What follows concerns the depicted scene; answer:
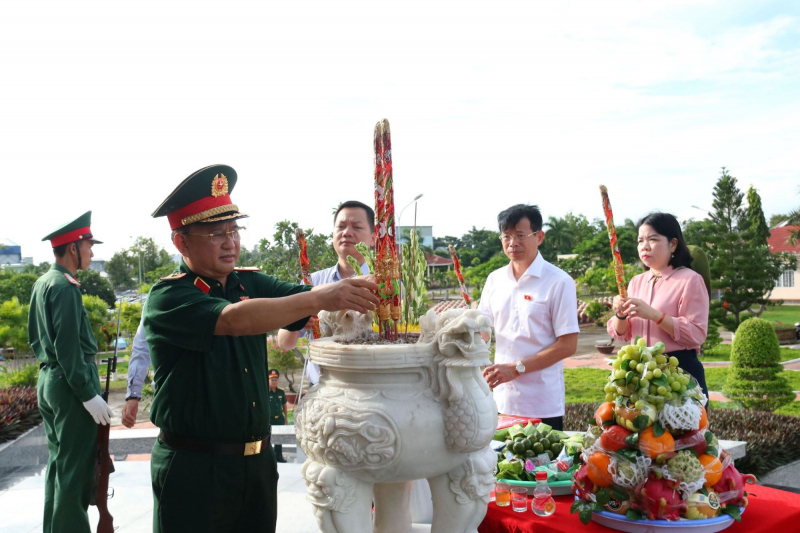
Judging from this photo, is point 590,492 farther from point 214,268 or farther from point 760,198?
point 760,198

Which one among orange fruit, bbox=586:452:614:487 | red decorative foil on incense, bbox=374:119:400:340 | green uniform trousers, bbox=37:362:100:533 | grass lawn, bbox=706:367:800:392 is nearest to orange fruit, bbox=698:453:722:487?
orange fruit, bbox=586:452:614:487

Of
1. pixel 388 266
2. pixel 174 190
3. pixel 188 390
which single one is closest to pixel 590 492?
pixel 388 266

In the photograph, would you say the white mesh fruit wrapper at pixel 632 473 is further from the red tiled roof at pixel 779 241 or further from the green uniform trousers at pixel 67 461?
the red tiled roof at pixel 779 241

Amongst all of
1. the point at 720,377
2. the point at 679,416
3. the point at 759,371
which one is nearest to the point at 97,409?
the point at 679,416

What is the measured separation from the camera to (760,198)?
2742cm

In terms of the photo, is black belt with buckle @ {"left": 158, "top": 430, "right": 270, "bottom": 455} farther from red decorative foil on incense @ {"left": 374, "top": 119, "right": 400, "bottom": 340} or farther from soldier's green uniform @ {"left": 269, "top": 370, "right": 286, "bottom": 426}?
soldier's green uniform @ {"left": 269, "top": 370, "right": 286, "bottom": 426}

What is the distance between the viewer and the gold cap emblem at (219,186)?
2.25 m

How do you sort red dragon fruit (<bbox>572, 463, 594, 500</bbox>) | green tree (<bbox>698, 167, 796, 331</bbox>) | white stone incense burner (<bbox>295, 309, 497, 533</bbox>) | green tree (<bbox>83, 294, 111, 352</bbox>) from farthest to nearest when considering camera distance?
green tree (<bbox>698, 167, 796, 331</bbox>) < green tree (<bbox>83, 294, 111, 352</bbox>) < red dragon fruit (<bbox>572, 463, 594, 500</bbox>) < white stone incense burner (<bbox>295, 309, 497, 533</bbox>)

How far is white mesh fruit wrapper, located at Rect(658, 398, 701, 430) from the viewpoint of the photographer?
1.92 meters

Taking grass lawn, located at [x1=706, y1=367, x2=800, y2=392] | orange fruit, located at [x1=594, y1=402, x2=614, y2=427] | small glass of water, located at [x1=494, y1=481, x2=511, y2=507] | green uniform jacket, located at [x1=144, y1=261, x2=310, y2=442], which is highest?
green uniform jacket, located at [x1=144, y1=261, x2=310, y2=442]

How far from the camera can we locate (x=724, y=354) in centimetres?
1495

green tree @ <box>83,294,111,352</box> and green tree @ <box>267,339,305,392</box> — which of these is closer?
green tree @ <box>267,339,305,392</box>

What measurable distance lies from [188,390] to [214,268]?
0.42 meters

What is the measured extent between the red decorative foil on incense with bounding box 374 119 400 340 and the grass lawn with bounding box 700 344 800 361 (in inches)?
548
